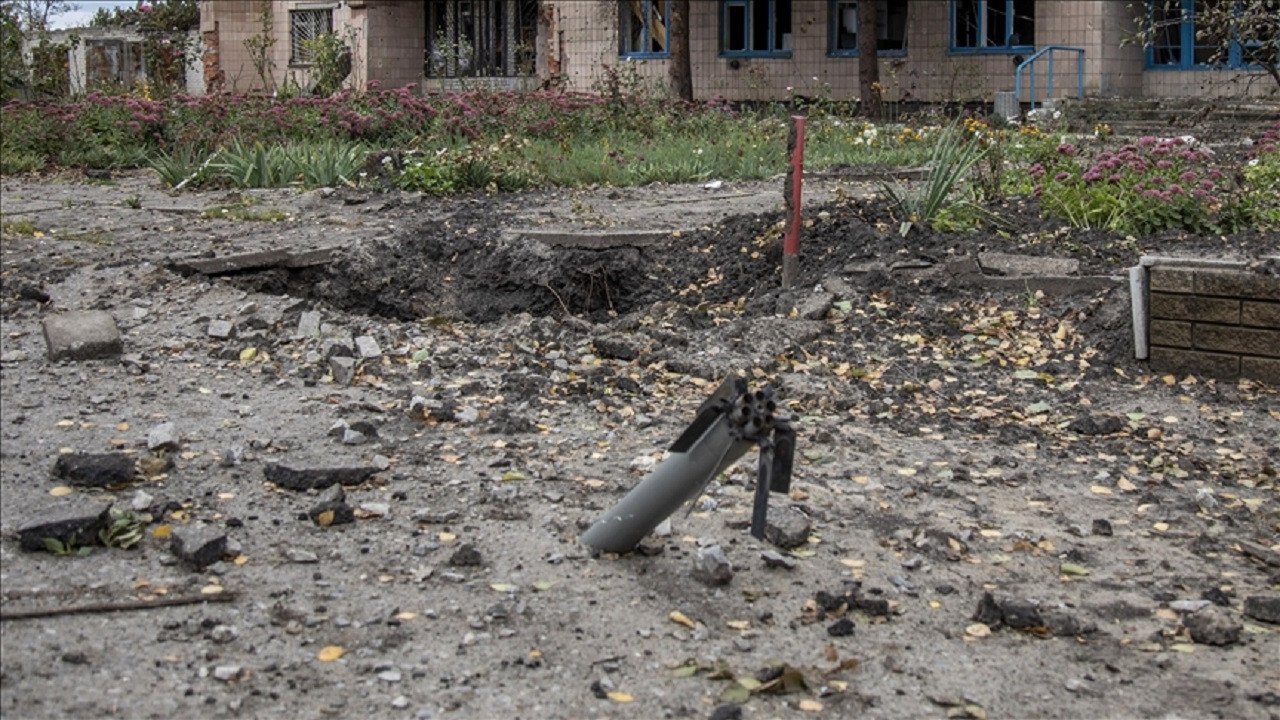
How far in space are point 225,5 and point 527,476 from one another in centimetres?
2857

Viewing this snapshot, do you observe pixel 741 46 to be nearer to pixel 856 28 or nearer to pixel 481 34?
pixel 856 28

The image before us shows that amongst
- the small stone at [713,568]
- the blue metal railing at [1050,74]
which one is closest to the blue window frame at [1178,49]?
the blue metal railing at [1050,74]

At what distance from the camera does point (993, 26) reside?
77.2 ft

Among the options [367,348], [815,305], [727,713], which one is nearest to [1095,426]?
[815,305]

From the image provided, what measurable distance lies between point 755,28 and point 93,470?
22.3 m

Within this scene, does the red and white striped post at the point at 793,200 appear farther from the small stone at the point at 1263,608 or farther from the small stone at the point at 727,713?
the small stone at the point at 727,713

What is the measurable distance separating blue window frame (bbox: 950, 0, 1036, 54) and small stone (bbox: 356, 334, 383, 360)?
58.9ft

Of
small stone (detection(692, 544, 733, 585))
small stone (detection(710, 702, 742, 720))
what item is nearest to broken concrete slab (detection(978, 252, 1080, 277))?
small stone (detection(692, 544, 733, 585))

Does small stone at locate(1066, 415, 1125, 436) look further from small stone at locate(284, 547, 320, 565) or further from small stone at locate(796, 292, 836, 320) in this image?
small stone at locate(284, 547, 320, 565)

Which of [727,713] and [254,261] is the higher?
[254,261]

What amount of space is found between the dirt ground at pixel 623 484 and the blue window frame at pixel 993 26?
15.1 meters

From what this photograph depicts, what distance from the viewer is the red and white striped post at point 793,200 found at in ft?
26.6

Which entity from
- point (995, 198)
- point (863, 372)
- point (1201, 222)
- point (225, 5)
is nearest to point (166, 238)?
point (863, 372)

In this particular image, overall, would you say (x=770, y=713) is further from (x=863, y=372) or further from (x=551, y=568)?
(x=863, y=372)
